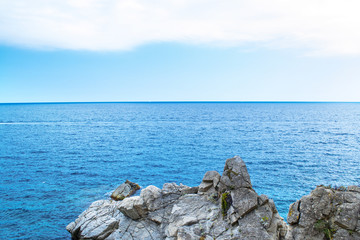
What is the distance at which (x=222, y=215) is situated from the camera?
24922mm

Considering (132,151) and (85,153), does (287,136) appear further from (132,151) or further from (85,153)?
(85,153)

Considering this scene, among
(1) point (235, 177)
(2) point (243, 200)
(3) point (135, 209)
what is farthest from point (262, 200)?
(3) point (135, 209)

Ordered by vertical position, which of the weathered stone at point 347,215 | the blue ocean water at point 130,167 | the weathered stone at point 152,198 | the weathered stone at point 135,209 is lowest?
the blue ocean water at point 130,167

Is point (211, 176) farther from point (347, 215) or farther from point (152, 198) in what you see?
point (347, 215)

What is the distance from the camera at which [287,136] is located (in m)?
102

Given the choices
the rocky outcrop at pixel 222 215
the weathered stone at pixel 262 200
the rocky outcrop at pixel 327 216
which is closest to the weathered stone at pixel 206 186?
the rocky outcrop at pixel 222 215

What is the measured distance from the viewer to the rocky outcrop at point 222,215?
1983 centimetres

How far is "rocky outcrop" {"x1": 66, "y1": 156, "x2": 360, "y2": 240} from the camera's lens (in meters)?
19.8

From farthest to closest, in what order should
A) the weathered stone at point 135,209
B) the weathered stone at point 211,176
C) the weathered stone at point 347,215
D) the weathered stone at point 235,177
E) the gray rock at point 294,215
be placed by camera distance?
1. the weathered stone at point 211,176
2. the weathered stone at point 135,209
3. the weathered stone at point 235,177
4. the gray rock at point 294,215
5. the weathered stone at point 347,215

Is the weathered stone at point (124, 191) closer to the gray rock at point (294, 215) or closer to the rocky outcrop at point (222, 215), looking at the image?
the rocky outcrop at point (222, 215)

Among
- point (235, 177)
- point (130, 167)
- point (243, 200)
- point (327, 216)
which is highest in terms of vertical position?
point (235, 177)

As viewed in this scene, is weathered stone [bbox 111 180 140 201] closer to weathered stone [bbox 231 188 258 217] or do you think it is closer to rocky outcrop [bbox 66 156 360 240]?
rocky outcrop [bbox 66 156 360 240]

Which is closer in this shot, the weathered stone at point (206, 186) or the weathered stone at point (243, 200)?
the weathered stone at point (243, 200)

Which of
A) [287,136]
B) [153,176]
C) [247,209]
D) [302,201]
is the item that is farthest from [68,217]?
[287,136]
